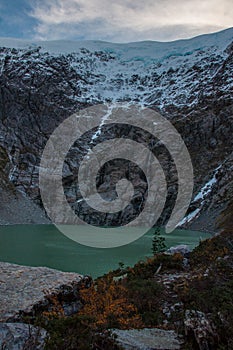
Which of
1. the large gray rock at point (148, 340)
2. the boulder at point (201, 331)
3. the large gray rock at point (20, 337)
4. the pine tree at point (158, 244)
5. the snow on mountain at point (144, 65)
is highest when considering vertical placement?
the snow on mountain at point (144, 65)

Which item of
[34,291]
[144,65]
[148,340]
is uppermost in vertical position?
[144,65]

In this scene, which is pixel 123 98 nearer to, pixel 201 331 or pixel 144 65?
pixel 144 65

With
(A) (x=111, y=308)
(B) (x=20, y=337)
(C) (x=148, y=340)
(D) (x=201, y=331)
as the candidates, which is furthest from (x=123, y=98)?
(B) (x=20, y=337)

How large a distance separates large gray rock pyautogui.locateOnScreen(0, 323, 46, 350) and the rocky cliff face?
64803 millimetres

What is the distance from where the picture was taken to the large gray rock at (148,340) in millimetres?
6294

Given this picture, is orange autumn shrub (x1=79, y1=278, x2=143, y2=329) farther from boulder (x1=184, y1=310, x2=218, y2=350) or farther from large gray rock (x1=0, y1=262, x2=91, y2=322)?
boulder (x1=184, y1=310, x2=218, y2=350)

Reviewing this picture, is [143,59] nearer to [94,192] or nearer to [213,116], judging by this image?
[213,116]

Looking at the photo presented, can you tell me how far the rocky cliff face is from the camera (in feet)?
315

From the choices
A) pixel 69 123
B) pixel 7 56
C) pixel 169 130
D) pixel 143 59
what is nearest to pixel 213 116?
pixel 169 130

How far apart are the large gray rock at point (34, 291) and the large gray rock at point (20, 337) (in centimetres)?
243

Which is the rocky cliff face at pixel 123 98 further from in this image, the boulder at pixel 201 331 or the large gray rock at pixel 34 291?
the boulder at pixel 201 331

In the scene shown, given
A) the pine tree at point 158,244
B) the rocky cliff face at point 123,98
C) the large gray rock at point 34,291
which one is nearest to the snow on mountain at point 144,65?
the rocky cliff face at point 123,98

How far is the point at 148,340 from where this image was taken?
6945 millimetres

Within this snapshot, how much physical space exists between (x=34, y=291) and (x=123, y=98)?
155 m
